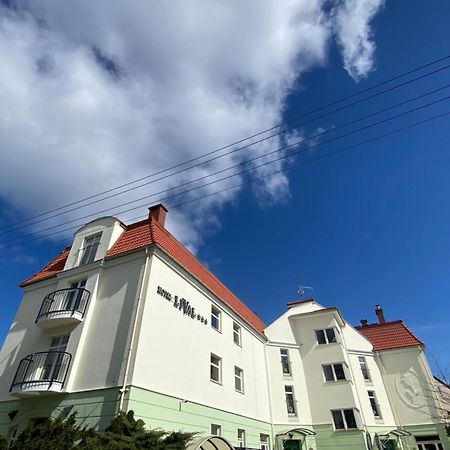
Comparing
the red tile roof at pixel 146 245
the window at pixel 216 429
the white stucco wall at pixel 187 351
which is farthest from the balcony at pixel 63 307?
the window at pixel 216 429

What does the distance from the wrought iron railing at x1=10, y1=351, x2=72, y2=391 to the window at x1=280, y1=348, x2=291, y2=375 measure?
47.9 feet

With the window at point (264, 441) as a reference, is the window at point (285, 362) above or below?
above

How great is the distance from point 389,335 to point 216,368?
644 inches

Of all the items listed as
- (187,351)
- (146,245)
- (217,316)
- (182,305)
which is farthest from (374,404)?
(146,245)

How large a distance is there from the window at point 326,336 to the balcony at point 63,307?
16.3 meters

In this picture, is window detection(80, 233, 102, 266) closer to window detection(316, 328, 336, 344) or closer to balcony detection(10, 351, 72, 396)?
balcony detection(10, 351, 72, 396)

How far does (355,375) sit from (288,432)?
6585 millimetres

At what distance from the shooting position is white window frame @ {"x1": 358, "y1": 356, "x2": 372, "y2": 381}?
2327 cm

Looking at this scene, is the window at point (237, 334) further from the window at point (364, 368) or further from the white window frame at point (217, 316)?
the window at point (364, 368)

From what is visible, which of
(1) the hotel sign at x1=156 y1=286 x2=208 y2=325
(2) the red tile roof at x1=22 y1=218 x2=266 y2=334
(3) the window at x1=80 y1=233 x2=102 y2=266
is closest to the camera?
(1) the hotel sign at x1=156 y1=286 x2=208 y2=325

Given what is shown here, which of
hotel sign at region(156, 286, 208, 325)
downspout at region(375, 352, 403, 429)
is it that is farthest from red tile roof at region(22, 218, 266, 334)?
downspout at region(375, 352, 403, 429)

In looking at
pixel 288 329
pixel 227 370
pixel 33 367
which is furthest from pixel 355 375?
pixel 33 367

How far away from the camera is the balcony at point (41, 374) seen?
37.7ft

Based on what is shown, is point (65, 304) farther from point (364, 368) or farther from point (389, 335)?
point (389, 335)
